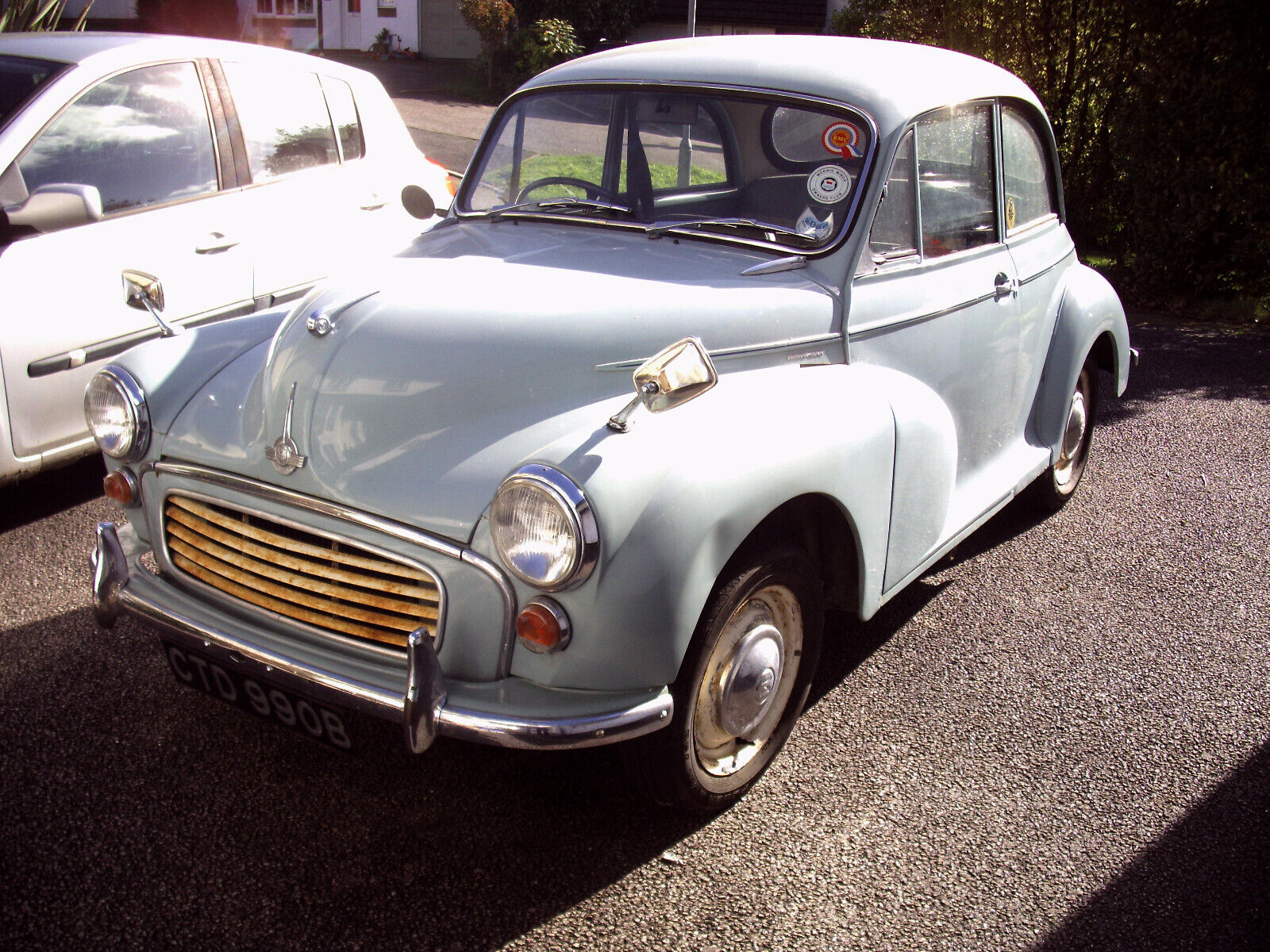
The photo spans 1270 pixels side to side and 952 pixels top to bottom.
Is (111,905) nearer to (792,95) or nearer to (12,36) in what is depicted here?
(792,95)

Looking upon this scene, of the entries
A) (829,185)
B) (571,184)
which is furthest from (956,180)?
(571,184)

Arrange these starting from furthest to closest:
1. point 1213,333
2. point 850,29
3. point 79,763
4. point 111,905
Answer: point 850,29, point 1213,333, point 79,763, point 111,905

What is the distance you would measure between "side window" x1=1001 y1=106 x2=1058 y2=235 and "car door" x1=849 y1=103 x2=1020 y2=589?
0.15 meters

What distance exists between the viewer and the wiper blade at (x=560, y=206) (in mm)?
3447

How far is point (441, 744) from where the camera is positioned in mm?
2961

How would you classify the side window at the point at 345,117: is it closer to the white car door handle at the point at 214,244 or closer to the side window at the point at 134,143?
the side window at the point at 134,143

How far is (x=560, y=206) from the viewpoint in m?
3.53

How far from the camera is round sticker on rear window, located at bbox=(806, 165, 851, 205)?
10.2ft

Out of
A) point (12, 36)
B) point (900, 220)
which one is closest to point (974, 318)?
point (900, 220)

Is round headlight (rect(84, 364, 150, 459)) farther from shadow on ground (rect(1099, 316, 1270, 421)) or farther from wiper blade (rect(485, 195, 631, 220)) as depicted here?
shadow on ground (rect(1099, 316, 1270, 421))

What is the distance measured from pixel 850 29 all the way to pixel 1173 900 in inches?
613

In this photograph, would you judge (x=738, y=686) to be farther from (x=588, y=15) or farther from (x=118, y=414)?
(x=588, y=15)

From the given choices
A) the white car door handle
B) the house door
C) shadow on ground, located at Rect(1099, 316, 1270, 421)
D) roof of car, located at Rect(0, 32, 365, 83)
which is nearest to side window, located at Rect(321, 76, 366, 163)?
roof of car, located at Rect(0, 32, 365, 83)

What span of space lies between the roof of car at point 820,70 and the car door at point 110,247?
64.8 inches
